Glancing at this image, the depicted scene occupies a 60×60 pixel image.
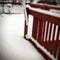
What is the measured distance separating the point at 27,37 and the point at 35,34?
0.11m

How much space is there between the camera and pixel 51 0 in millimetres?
430

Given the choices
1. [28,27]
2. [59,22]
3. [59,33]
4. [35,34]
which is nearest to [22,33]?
[28,27]

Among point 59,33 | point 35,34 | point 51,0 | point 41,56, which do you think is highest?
point 51,0

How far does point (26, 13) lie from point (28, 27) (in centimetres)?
19

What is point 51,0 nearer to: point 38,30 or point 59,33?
point 59,33

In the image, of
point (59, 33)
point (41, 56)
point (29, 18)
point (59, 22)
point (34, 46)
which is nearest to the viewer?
point (59, 22)

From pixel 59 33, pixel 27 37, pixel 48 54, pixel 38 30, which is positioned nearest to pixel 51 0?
pixel 59 33

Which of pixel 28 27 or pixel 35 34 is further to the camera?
pixel 28 27

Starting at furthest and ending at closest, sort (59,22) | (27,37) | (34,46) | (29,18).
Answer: (29,18) < (27,37) < (34,46) < (59,22)

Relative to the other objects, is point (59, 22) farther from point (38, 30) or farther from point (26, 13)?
point (26, 13)

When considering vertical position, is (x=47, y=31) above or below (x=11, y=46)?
above

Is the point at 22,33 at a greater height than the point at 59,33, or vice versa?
the point at 59,33

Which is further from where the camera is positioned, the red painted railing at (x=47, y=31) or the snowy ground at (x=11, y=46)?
the red painted railing at (x=47, y=31)

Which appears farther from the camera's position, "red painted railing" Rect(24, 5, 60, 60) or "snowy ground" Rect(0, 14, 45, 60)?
"red painted railing" Rect(24, 5, 60, 60)
